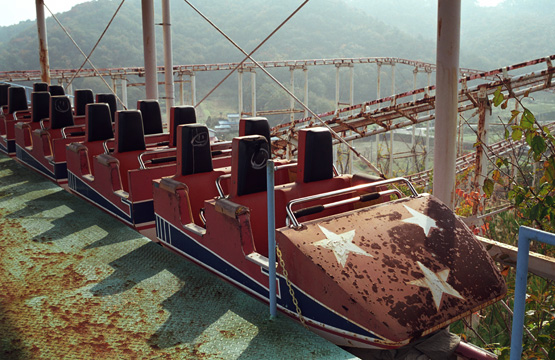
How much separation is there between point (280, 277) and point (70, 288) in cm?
110

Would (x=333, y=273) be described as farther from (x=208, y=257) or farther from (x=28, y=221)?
(x=28, y=221)

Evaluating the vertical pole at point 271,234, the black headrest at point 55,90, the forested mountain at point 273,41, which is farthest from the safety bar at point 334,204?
the forested mountain at point 273,41

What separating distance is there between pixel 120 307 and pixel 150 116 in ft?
9.55

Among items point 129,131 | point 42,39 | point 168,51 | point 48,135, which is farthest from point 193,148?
point 42,39

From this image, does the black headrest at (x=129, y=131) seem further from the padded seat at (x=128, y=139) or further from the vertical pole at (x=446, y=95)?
the vertical pole at (x=446, y=95)

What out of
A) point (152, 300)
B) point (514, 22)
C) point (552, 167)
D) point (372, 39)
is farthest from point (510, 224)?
point (514, 22)

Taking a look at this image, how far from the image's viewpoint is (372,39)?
56969mm

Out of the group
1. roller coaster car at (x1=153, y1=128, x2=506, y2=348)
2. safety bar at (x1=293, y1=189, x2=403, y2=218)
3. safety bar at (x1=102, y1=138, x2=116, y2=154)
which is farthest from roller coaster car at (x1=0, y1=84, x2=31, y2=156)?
safety bar at (x1=293, y1=189, x2=403, y2=218)

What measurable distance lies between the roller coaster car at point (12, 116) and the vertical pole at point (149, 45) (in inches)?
59.9

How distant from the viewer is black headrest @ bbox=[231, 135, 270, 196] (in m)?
2.73

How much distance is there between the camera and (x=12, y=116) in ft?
21.9

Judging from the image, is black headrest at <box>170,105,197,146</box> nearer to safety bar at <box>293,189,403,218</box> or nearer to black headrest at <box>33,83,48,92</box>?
safety bar at <box>293,189,403,218</box>

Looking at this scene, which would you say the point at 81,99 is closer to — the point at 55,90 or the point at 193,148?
the point at 55,90

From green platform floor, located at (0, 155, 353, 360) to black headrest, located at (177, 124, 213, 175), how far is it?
0.54 metres
